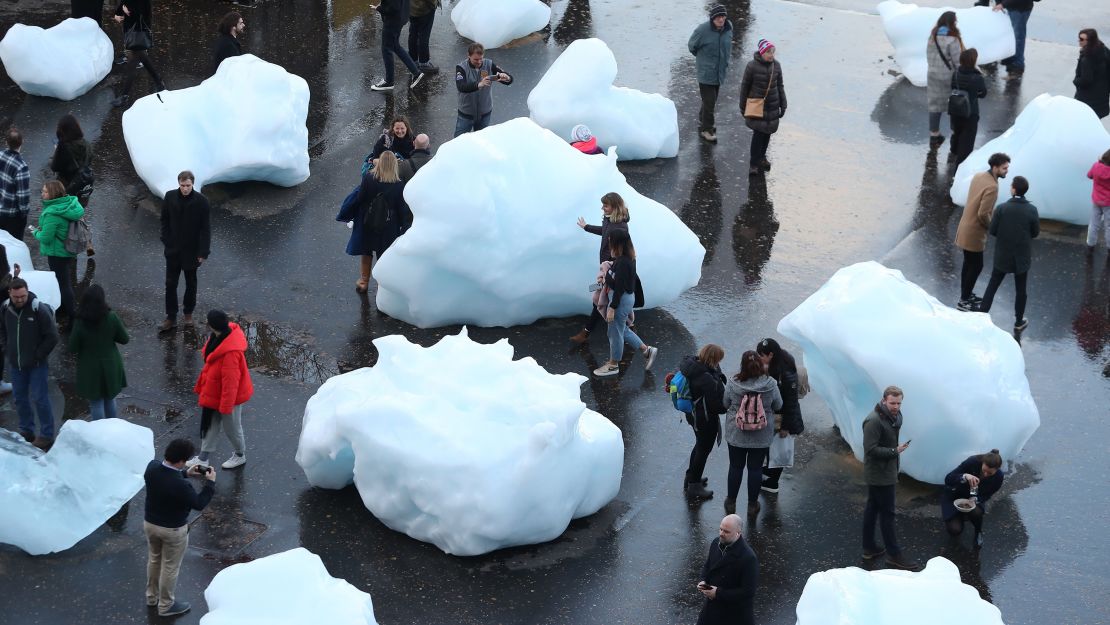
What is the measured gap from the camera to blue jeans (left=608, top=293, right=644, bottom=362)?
11.9m

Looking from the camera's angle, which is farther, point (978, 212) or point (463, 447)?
point (978, 212)

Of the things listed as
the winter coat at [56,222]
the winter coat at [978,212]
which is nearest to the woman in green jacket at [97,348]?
the winter coat at [56,222]

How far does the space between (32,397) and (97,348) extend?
0.73 meters

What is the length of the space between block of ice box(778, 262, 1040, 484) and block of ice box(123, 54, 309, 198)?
6.37m

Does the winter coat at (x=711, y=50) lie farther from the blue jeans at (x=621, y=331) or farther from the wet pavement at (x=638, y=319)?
the blue jeans at (x=621, y=331)

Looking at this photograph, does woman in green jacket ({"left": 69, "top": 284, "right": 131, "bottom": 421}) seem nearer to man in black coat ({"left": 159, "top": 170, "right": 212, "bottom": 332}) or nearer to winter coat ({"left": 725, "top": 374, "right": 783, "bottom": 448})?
man in black coat ({"left": 159, "top": 170, "right": 212, "bottom": 332})

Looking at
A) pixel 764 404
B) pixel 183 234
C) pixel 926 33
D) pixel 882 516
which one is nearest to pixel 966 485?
pixel 882 516

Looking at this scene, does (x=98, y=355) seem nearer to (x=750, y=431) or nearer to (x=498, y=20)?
(x=750, y=431)

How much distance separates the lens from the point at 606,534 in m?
10.0

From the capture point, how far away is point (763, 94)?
15453mm

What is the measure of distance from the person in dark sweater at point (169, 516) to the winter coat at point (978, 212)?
→ 757cm

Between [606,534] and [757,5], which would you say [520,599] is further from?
[757,5]

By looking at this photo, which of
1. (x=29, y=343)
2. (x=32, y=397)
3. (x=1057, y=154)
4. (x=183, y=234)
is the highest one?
(x=1057, y=154)

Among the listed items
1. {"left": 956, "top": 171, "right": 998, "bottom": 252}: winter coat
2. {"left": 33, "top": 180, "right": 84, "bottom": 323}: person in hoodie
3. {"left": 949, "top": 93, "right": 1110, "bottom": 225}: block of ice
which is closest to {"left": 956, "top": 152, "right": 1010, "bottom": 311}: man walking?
{"left": 956, "top": 171, "right": 998, "bottom": 252}: winter coat
